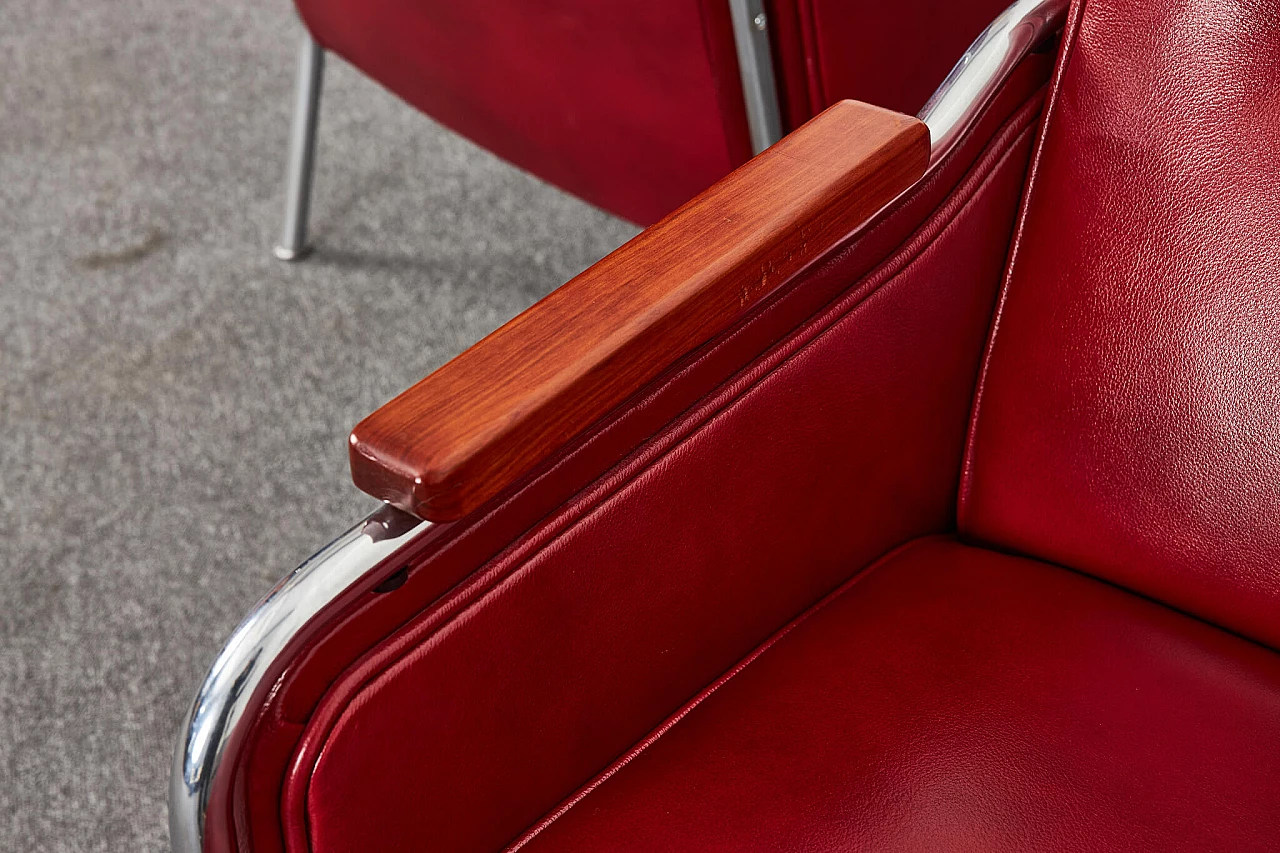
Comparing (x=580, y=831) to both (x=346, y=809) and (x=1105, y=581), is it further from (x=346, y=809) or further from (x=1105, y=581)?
(x=1105, y=581)

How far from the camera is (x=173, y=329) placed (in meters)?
1.61

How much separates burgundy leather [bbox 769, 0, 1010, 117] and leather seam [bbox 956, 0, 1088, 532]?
11.4 inches

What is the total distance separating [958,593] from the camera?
0.73 meters

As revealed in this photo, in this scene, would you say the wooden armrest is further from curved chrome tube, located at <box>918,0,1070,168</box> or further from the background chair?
the background chair

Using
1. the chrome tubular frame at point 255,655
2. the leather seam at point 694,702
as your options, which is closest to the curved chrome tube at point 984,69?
the leather seam at point 694,702

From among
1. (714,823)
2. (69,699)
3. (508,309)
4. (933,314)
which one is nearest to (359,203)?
(508,309)

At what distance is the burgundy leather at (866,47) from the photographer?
3.28 feet

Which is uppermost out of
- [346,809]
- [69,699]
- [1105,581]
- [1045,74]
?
[1045,74]

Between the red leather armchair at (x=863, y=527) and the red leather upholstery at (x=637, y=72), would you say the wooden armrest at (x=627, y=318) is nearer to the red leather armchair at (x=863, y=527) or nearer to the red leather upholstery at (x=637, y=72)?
the red leather armchair at (x=863, y=527)

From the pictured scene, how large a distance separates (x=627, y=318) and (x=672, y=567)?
0.16 m

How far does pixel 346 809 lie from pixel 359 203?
1378mm

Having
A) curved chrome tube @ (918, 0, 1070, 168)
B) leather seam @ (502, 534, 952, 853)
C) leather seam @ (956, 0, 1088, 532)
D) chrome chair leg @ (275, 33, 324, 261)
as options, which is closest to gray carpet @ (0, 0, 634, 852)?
chrome chair leg @ (275, 33, 324, 261)

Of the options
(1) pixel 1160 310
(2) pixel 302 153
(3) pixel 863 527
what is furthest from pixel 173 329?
(1) pixel 1160 310

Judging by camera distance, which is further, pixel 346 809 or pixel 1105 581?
pixel 1105 581
